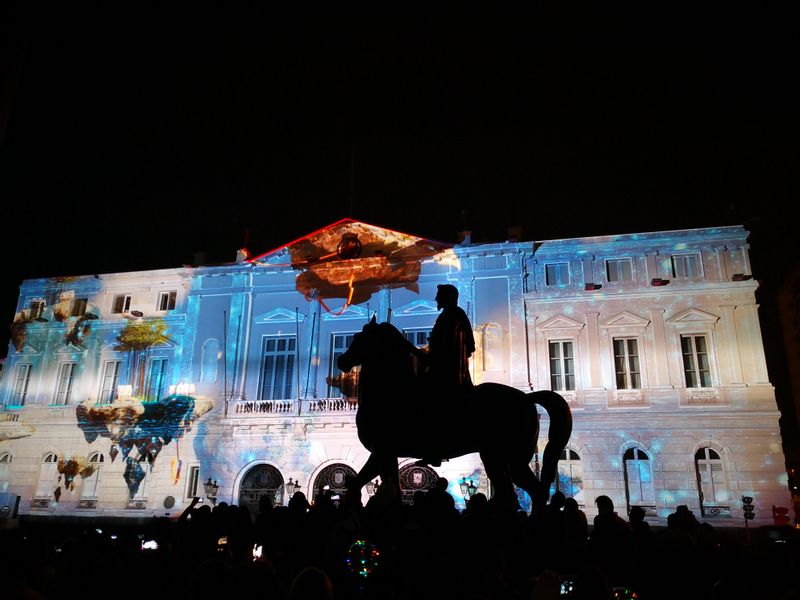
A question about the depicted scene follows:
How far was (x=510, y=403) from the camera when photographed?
7914mm

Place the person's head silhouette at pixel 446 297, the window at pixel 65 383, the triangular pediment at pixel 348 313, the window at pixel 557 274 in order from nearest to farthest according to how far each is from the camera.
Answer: the person's head silhouette at pixel 446 297
the window at pixel 557 274
the triangular pediment at pixel 348 313
the window at pixel 65 383

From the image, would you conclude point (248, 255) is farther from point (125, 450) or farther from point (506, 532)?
point (506, 532)

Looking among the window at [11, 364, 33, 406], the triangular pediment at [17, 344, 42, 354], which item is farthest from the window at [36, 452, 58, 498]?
the triangular pediment at [17, 344, 42, 354]

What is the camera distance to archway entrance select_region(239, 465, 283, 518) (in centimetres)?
2466

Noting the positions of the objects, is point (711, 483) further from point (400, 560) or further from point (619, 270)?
point (400, 560)

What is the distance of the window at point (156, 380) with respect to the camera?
90.0 ft

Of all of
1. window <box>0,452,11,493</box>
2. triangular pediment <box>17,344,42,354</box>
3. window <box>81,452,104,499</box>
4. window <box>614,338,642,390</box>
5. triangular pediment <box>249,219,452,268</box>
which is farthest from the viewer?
triangular pediment <box>17,344,42,354</box>

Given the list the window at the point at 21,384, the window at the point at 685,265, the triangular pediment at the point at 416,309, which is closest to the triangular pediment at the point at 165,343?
the window at the point at 21,384

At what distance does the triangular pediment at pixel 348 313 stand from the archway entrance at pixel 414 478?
6741 millimetres

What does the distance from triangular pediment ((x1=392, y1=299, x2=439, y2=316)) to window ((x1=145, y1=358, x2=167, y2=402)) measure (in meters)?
11.1

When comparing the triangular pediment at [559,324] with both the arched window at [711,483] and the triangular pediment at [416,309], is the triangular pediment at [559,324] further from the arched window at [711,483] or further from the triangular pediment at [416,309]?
the arched window at [711,483]

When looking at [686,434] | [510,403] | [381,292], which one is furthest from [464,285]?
[510,403]

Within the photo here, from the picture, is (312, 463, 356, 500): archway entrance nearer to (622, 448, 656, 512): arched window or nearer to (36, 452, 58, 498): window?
(622, 448, 656, 512): arched window

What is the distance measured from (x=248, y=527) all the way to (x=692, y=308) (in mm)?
21787
